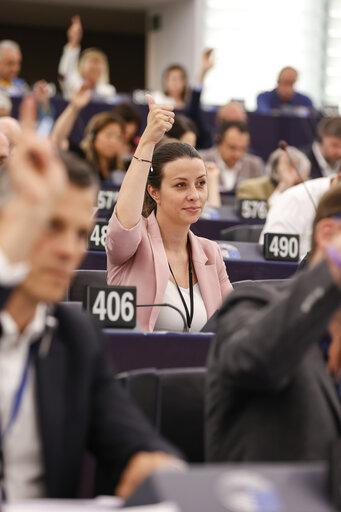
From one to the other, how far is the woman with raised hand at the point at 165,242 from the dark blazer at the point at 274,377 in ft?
3.88

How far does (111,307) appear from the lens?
2.61 metres

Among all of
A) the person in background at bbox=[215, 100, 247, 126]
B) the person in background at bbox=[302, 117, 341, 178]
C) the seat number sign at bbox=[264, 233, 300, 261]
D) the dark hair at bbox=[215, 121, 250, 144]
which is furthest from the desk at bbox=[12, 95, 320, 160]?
the seat number sign at bbox=[264, 233, 300, 261]

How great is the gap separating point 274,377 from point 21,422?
0.39 m

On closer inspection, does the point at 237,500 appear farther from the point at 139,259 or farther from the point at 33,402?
the point at 139,259

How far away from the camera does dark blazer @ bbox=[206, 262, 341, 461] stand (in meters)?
1.41

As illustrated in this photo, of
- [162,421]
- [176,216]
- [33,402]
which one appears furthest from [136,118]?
[33,402]

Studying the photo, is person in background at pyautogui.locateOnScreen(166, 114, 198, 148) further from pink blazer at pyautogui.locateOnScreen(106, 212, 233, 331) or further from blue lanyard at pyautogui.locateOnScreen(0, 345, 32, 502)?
blue lanyard at pyautogui.locateOnScreen(0, 345, 32, 502)

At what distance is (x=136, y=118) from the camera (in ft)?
24.0

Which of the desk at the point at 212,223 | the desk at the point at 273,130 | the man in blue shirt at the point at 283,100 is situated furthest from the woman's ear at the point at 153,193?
the man in blue shirt at the point at 283,100

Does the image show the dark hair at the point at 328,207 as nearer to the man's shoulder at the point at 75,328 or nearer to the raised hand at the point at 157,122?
the man's shoulder at the point at 75,328

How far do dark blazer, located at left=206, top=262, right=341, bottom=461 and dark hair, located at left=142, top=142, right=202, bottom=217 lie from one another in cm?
139

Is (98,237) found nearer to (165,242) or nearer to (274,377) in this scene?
(165,242)

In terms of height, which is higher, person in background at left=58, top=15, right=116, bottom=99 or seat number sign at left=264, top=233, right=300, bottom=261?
person in background at left=58, top=15, right=116, bottom=99

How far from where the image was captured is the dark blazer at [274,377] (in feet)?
4.61
